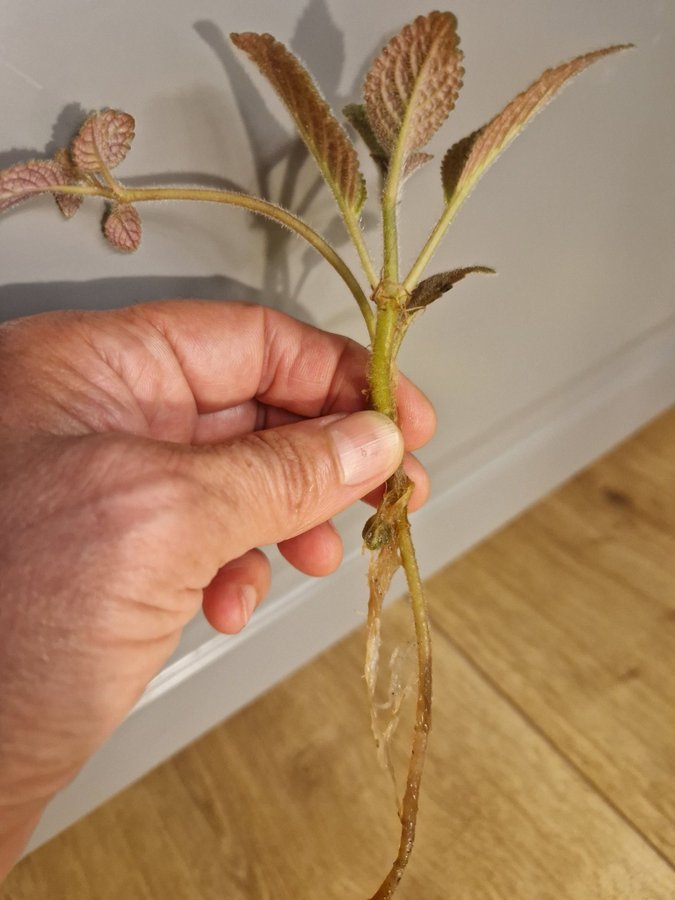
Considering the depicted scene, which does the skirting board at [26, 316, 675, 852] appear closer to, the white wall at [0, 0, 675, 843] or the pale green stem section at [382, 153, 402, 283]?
the white wall at [0, 0, 675, 843]

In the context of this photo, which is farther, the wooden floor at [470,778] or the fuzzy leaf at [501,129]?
the wooden floor at [470,778]

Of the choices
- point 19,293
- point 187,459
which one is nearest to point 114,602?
point 187,459

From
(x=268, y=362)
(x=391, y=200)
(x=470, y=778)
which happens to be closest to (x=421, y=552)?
(x=470, y=778)

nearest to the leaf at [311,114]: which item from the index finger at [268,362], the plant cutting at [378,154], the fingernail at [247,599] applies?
the plant cutting at [378,154]

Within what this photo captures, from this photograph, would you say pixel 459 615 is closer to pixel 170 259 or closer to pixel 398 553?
pixel 398 553

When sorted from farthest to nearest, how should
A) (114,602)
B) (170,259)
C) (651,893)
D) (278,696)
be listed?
(278,696)
(651,893)
(170,259)
(114,602)

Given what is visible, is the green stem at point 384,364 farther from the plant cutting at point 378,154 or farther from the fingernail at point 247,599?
the fingernail at point 247,599
